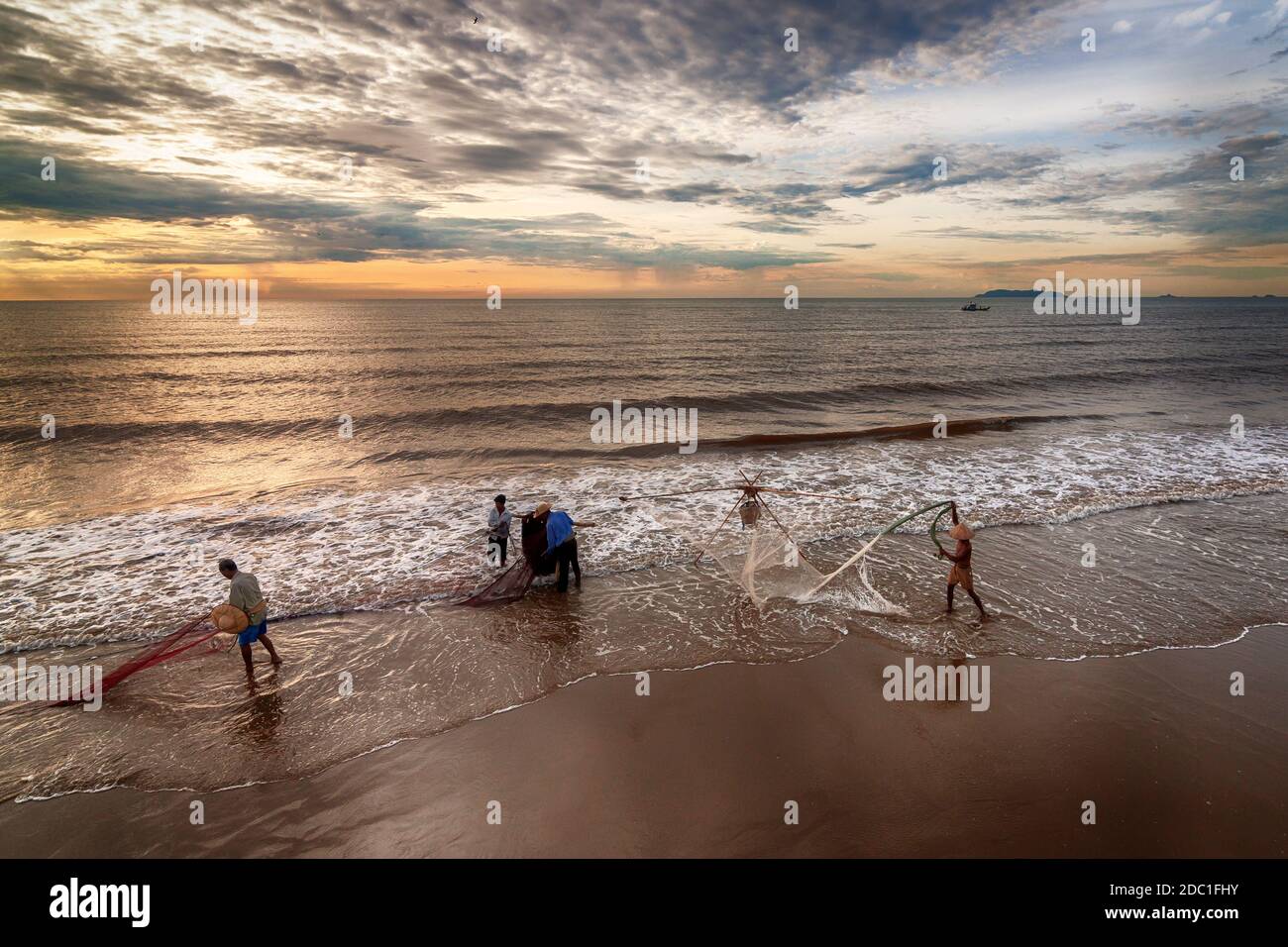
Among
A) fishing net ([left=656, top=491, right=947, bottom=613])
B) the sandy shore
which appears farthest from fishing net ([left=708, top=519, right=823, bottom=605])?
the sandy shore

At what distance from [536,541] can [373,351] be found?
40.7 meters

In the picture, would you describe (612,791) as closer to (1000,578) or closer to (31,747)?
(31,747)

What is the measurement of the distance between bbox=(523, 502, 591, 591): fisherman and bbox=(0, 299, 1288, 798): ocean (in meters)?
0.47

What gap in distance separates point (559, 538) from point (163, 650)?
552cm

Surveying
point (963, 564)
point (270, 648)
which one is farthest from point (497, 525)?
point (963, 564)

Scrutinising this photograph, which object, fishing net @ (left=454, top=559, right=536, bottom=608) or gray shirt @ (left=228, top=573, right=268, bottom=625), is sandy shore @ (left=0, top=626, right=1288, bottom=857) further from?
fishing net @ (left=454, top=559, right=536, bottom=608)

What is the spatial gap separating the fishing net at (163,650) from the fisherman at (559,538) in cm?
458

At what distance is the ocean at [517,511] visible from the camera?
732 cm

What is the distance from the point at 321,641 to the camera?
8.52m

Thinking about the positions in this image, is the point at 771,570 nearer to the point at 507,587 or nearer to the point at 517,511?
the point at 507,587

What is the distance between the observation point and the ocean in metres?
7.32
